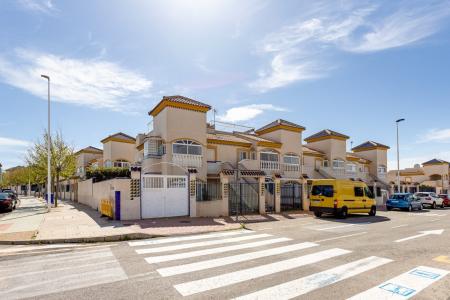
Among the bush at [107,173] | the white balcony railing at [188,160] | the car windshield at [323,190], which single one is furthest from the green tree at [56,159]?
the car windshield at [323,190]

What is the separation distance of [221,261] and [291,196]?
16721 mm

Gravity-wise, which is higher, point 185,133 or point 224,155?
point 185,133

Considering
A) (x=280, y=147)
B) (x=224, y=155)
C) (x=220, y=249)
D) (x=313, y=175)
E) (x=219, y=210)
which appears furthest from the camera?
(x=313, y=175)

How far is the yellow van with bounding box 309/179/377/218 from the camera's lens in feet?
57.4

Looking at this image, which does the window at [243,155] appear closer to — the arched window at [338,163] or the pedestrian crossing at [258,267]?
the arched window at [338,163]

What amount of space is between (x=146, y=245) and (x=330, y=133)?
30.1 meters

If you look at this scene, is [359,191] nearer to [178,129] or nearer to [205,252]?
[178,129]

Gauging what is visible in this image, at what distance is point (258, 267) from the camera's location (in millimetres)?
6684

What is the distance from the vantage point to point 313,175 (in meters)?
32.2

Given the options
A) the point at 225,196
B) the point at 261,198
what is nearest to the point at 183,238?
the point at 225,196

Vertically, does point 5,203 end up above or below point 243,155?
below

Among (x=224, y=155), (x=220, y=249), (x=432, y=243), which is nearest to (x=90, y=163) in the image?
(x=224, y=155)

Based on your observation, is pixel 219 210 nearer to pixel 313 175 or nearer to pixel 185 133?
pixel 185 133

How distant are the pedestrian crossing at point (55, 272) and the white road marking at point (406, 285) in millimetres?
4935
